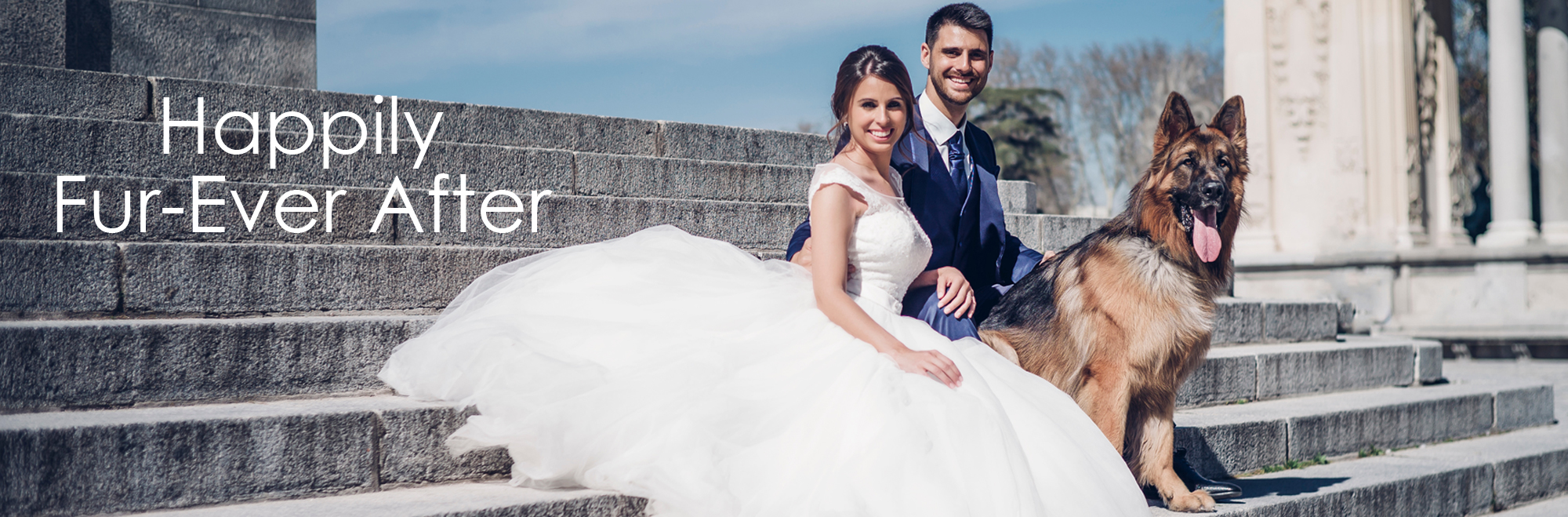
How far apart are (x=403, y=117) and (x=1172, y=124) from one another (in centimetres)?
391

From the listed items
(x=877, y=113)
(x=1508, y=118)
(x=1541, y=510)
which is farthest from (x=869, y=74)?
(x=1508, y=118)

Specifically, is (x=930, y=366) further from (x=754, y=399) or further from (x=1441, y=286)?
(x=1441, y=286)

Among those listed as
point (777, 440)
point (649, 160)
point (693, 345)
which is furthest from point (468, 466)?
point (649, 160)

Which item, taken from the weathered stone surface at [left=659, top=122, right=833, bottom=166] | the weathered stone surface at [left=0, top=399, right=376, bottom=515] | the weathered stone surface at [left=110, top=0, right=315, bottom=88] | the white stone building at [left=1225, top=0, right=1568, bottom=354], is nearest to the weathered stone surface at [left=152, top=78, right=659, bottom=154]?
the weathered stone surface at [left=659, top=122, right=833, bottom=166]

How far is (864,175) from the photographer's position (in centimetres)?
355

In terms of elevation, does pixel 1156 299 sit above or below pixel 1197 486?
above

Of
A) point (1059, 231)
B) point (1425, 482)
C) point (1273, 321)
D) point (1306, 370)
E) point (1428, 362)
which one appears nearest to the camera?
point (1425, 482)

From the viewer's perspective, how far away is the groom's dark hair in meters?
3.90

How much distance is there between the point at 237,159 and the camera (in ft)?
15.7

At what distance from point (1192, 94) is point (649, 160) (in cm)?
3454

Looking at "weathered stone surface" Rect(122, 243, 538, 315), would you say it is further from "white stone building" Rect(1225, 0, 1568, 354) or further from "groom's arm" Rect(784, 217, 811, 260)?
"white stone building" Rect(1225, 0, 1568, 354)

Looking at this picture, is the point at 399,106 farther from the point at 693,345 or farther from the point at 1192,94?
the point at 1192,94

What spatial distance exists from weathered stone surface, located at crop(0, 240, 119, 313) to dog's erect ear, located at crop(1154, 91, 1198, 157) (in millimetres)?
3636

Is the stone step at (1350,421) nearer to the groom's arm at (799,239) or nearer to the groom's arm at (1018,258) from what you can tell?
the groom's arm at (1018,258)
